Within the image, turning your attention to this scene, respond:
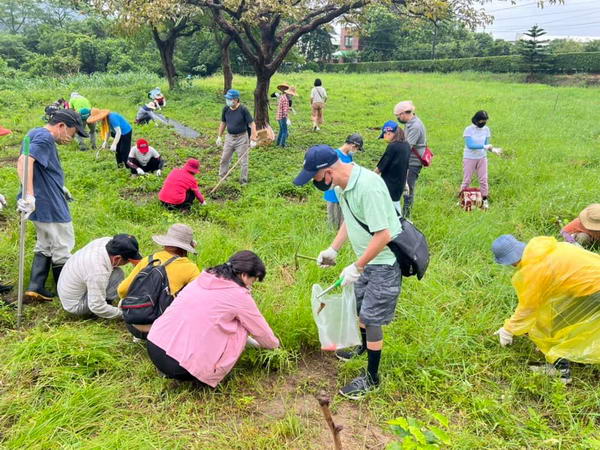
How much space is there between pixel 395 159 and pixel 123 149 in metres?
4.88

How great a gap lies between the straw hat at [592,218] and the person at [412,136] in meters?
1.78

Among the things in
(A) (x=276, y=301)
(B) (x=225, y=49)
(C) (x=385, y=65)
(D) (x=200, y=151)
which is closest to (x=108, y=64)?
(B) (x=225, y=49)

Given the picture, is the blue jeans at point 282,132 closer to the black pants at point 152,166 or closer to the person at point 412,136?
the black pants at point 152,166

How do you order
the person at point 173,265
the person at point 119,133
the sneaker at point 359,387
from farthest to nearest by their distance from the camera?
the person at point 119,133
the person at point 173,265
the sneaker at point 359,387

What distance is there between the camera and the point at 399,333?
10.5 feet

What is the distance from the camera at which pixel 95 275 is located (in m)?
3.05

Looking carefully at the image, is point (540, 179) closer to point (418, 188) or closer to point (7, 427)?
point (418, 188)

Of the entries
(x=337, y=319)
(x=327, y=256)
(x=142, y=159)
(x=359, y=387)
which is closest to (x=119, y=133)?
(x=142, y=159)

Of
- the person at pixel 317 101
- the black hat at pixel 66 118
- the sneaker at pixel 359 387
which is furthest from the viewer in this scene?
the person at pixel 317 101

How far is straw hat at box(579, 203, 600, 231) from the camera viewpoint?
377 cm

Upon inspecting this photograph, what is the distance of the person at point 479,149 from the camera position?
559 cm

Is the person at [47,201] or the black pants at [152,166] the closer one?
the person at [47,201]

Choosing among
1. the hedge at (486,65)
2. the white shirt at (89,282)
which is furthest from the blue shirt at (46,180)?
the hedge at (486,65)

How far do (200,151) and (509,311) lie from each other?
6.54m
